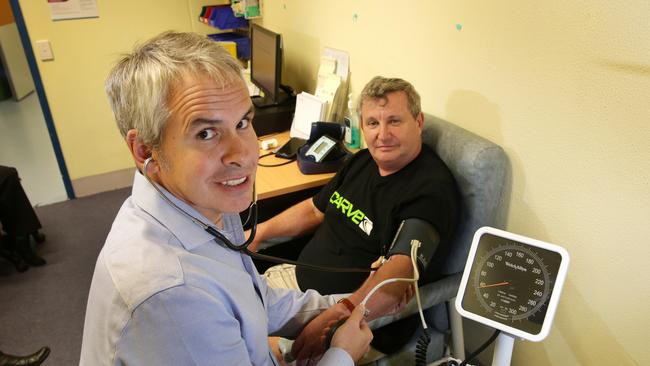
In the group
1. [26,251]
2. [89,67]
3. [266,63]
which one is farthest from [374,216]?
[89,67]

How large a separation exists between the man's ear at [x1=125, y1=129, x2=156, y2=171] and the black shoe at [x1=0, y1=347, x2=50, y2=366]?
4.92 feet

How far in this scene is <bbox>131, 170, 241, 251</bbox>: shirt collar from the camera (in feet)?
2.42

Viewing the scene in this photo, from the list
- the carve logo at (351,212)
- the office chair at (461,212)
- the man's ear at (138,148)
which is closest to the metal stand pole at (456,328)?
the office chair at (461,212)

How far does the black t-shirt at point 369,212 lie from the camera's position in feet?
4.00

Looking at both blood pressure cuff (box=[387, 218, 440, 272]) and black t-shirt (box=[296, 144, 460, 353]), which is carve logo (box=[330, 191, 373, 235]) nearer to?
black t-shirt (box=[296, 144, 460, 353])

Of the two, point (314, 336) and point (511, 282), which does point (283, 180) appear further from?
point (511, 282)

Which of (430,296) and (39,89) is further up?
(39,89)

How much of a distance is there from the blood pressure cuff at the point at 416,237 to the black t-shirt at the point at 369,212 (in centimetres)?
2

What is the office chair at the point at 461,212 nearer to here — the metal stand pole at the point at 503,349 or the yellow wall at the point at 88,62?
the metal stand pole at the point at 503,349

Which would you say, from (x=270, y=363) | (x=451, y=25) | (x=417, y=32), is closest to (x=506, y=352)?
(x=270, y=363)

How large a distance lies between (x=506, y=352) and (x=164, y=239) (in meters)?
0.67

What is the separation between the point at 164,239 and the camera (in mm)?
717

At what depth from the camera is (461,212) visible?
127 cm

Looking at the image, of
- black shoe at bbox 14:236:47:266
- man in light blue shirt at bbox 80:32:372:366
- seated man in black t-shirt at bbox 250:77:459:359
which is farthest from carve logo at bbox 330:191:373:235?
black shoe at bbox 14:236:47:266
